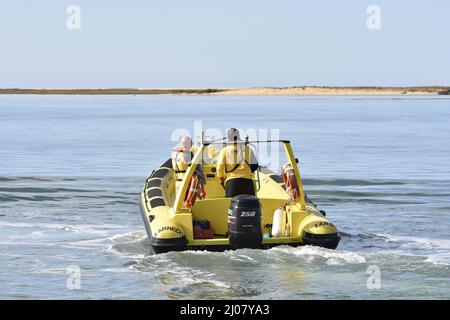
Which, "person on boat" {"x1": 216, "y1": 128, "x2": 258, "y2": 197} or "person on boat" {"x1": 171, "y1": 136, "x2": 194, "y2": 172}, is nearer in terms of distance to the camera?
"person on boat" {"x1": 216, "y1": 128, "x2": 258, "y2": 197}

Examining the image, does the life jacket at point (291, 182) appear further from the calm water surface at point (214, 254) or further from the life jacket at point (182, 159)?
the life jacket at point (182, 159)

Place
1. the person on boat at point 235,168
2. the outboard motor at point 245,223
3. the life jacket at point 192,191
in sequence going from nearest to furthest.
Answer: the outboard motor at point 245,223
the life jacket at point 192,191
the person on boat at point 235,168

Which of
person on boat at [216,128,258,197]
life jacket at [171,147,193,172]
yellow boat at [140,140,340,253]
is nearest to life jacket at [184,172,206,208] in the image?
yellow boat at [140,140,340,253]

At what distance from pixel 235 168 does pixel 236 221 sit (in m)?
1.43

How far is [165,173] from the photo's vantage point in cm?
1440

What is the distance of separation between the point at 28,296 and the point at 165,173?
5.17 metres

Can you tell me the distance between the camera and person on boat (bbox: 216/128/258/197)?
39.4 feet

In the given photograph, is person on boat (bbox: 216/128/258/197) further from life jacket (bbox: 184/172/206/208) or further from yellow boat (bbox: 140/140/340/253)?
life jacket (bbox: 184/172/206/208)

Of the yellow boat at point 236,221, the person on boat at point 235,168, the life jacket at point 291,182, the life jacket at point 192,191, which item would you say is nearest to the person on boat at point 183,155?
the yellow boat at point 236,221

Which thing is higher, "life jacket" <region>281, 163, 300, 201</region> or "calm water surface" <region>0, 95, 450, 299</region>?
"life jacket" <region>281, 163, 300, 201</region>

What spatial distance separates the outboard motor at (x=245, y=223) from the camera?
10773mm

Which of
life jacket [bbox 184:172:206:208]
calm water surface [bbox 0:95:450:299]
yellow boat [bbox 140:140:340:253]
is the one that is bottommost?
calm water surface [bbox 0:95:450:299]

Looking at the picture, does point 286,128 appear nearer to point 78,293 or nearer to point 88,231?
point 88,231

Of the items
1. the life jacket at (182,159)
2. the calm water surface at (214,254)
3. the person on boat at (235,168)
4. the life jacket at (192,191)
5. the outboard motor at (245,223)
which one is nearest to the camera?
the calm water surface at (214,254)
